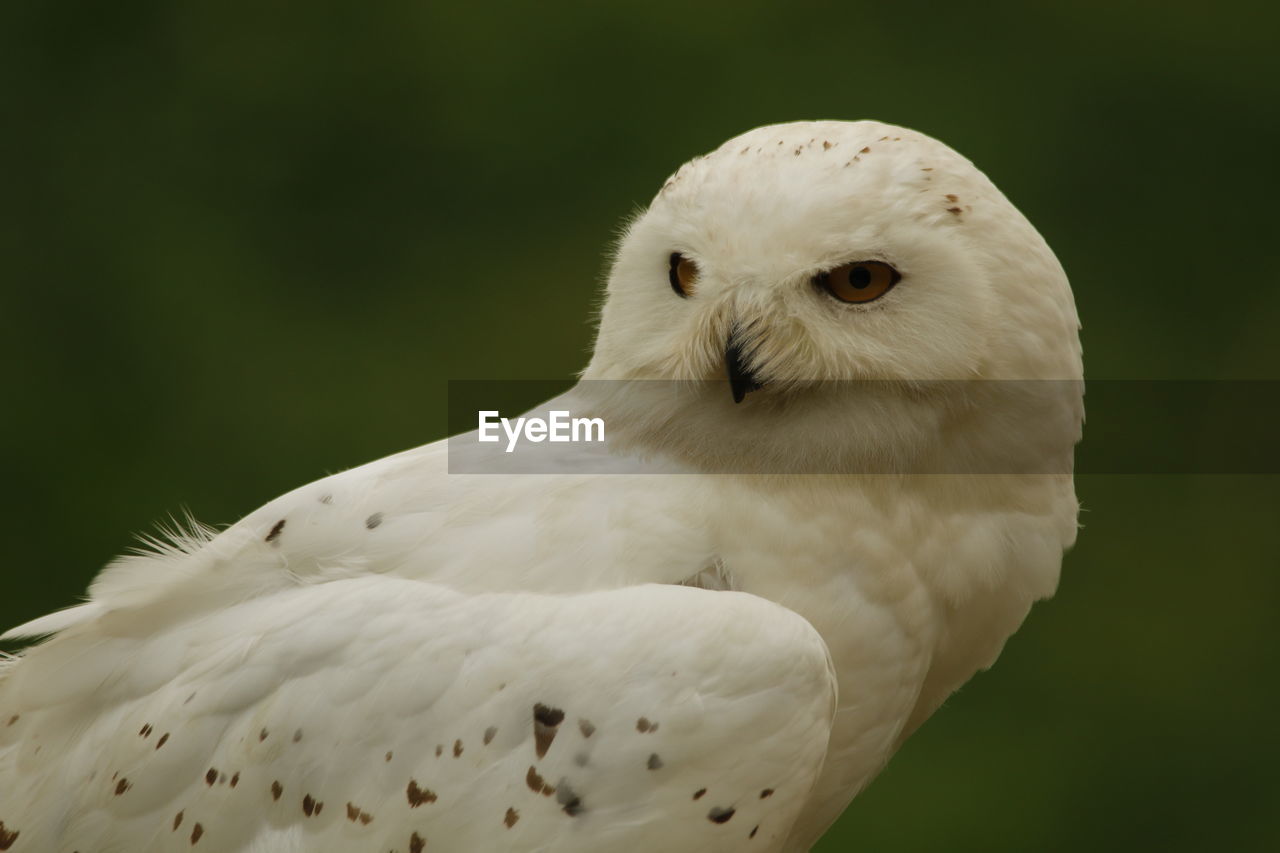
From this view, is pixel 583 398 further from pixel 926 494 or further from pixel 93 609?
pixel 93 609

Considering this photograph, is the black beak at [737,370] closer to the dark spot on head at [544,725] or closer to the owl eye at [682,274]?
the owl eye at [682,274]

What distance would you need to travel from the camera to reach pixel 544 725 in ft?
4.56

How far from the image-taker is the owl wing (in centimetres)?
138

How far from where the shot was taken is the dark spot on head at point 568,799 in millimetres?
1373

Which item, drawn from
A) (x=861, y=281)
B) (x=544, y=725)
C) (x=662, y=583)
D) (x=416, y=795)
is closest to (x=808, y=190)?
(x=861, y=281)

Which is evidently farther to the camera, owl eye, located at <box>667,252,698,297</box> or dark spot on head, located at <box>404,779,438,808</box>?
owl eye, located at <box>667,252,698,297</box>

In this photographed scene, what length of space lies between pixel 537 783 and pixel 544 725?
5 cm

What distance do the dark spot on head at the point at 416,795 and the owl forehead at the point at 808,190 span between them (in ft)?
1.97

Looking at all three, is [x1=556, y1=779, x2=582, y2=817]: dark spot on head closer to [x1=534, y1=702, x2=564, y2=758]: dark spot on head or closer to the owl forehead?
[x1=534, y1=702, x2=564, y2=758]: dark spot on head

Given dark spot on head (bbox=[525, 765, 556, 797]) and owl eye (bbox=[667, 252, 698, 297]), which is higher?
owl eye (bbox=[667, 252, 698, 297])

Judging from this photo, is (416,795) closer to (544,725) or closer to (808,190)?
(544,725)

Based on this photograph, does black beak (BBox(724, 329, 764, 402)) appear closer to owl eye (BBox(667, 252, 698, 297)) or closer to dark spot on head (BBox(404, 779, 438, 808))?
owl eye (BBox(667, 252, 698, 297))

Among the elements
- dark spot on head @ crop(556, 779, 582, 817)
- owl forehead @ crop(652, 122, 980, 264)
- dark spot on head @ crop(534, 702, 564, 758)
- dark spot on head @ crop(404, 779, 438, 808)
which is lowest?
dark spot on head @ crop(404, 779, 438, 808)

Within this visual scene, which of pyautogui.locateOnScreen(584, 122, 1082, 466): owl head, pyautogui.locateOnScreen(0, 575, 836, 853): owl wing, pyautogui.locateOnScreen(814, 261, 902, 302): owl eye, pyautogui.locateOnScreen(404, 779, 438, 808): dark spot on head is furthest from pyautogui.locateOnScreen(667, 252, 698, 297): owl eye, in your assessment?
pyautogui.locateOnScreen(404, 779, 438, 808): dark spot on head
